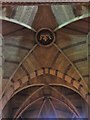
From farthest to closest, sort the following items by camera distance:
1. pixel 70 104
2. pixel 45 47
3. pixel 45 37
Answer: pixel 70 104, pixel 45 47, pixel 45 37

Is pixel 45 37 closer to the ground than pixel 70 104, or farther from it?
farther from it

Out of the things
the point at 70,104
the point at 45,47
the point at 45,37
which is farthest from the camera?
the point at 70,104

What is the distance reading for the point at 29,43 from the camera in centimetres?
728

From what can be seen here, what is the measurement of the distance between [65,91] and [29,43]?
2.88 metres

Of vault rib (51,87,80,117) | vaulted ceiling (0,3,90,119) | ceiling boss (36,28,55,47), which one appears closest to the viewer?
vaulted ceiling (0,3,90,119)

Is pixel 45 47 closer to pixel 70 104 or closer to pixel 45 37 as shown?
pixel 45 37

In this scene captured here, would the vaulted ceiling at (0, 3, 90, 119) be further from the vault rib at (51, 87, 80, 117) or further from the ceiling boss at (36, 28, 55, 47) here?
the vault rib at (51, 87, 80, 117)

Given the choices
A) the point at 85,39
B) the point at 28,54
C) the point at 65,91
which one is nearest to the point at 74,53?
the point at 85,39

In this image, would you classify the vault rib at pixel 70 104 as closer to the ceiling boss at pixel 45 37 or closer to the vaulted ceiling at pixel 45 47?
the vaulted ceiling at pixel 45 47

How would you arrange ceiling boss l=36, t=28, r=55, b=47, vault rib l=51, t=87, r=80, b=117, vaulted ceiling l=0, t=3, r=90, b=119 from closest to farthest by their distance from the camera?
vaulted ceiling l=0, t=3, r=90, b=119
ceiling boss l=36, t=28, r=55, b=47
vault rib l=51, t=87, r=80, b=117

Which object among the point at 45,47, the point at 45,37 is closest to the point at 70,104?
the point at 45,47

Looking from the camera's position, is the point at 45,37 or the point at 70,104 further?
the point at 70,104

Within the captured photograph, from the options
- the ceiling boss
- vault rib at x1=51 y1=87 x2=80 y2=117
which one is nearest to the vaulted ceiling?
the ceiling boss

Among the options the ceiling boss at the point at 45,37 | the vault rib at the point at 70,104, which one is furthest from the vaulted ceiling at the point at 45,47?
the vault rib at the point at 70,104
